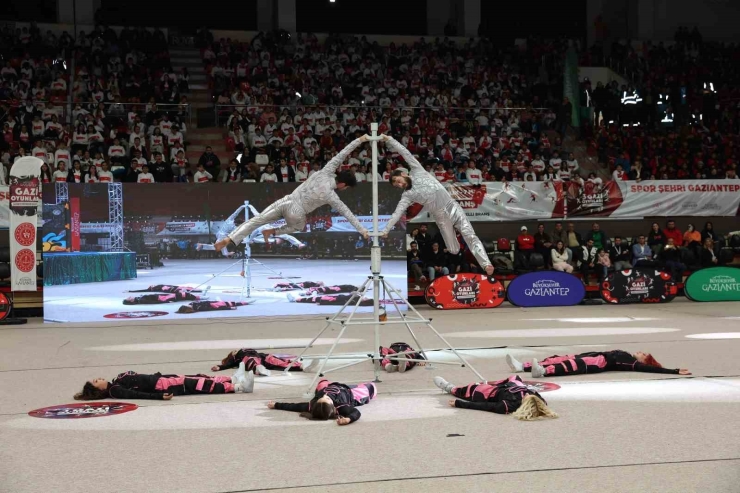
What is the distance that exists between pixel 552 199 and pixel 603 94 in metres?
8.04

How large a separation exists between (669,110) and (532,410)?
20.3 m

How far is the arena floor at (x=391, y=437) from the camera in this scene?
16.9ft

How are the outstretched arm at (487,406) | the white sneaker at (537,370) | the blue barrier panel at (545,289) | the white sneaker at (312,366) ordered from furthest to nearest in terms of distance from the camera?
1. the blue barrier panel at (545,289)
2. the white sneaker at (312,366)
3. the white sneaker at (537,370)
4. the outstretched arm at (487,406)

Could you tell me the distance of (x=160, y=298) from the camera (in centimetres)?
1562

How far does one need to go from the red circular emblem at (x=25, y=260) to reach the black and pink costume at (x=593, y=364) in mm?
9956

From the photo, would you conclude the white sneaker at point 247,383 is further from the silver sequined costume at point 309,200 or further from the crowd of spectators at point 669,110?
the crowd of spectators at point 669,110

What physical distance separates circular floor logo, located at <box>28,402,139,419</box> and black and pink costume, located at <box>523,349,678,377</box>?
4284mm

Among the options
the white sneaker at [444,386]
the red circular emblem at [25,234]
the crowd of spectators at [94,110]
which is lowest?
the white sneaker at [444,386]

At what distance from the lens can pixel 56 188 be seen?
15359 mm

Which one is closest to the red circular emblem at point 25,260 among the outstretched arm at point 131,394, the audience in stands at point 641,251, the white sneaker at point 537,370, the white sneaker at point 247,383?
the outstretched arm at point 131,394

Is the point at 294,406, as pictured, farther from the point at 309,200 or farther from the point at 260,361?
the point at 260,361

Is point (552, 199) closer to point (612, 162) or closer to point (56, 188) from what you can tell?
point (612, 162)

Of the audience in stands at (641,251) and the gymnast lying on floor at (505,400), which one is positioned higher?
the audience in stands at (641,251)

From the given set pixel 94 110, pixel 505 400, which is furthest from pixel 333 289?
pixel 505 400
